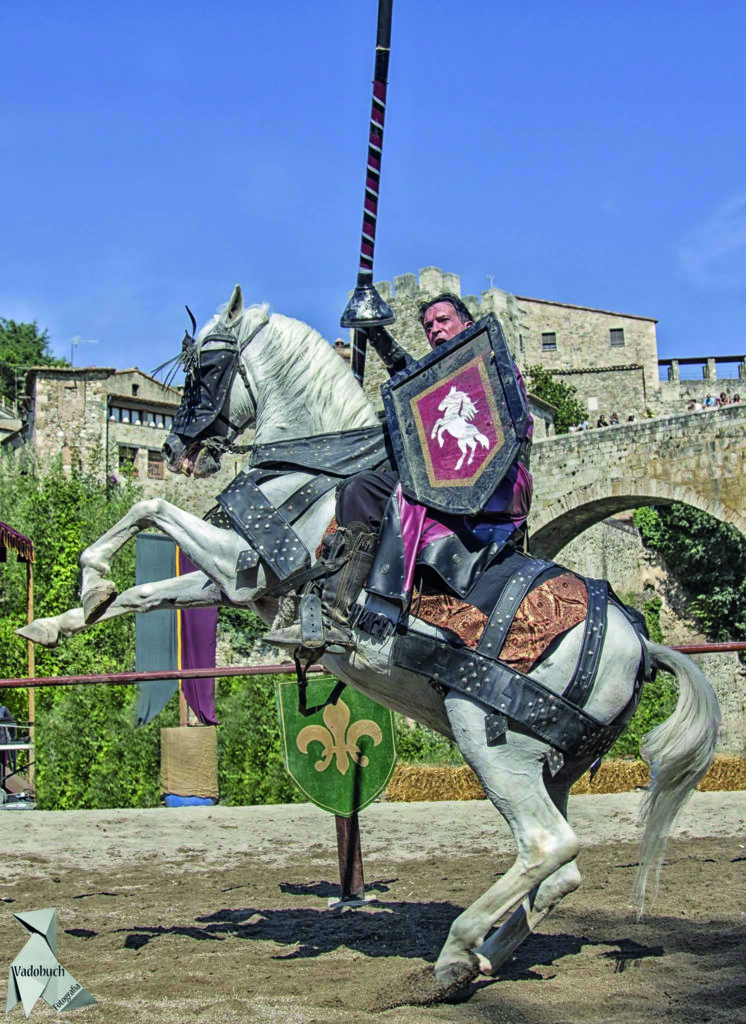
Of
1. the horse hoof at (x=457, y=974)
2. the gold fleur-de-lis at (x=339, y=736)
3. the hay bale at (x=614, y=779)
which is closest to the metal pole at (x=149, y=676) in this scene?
the gold fleur-de-lis at (x=339, y=736)

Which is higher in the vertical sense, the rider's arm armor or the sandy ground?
the rider's arm armor

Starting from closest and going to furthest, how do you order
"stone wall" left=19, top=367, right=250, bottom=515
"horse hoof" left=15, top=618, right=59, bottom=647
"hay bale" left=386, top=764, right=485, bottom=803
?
"horse hoof" left=15, top=618, right=59, bottom=647, "hay bale" left=386, top=764, right=485, bottom=803, "stone wall" left=19, top=367, right=250, bottom=515

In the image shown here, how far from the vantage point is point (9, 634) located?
2392 cm

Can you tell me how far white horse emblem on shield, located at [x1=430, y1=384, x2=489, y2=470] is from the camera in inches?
169

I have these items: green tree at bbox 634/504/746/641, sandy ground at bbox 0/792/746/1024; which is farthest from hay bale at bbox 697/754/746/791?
green tree at bbox 634/504/746/641

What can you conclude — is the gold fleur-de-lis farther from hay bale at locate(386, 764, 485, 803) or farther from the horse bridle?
hay bale at locate(386, 764, 485, 803)

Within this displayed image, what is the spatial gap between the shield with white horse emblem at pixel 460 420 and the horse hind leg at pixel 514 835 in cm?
82

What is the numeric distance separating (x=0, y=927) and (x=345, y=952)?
1862 mm

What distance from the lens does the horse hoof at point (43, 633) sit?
15.9 feet

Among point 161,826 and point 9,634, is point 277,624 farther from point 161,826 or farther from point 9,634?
A: point 9,634

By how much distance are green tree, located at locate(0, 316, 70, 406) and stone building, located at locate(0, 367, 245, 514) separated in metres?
19.4

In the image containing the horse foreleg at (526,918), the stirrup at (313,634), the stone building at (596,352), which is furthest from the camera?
the stone building at (596,352)

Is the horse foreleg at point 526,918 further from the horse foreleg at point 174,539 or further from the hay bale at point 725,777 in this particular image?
the hay bale at point 725,777

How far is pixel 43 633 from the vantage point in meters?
4.88
